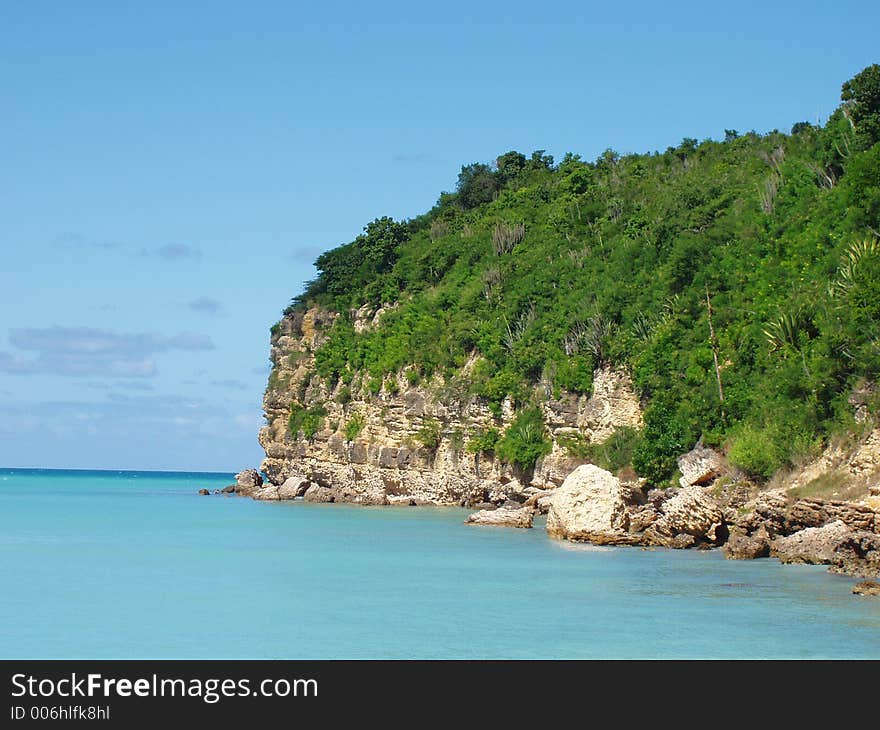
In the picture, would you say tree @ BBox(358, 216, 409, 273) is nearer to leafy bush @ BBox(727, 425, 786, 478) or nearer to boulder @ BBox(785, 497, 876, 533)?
leafy bush @ BBox(727, 425, 786, 478)

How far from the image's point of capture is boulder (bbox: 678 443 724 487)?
1304 inches

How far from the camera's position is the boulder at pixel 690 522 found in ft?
88.5

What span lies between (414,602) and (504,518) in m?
16.8

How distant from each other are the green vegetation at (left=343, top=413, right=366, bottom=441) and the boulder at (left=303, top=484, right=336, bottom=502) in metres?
3.14

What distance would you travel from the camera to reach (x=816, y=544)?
891 inches

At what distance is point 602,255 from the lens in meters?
52.8

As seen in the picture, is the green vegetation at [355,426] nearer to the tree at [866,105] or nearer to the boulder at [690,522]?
the tree at [866,105]

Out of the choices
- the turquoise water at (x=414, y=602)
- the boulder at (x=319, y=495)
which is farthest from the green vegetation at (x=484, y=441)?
the turquoise water at (x=414, y=602)

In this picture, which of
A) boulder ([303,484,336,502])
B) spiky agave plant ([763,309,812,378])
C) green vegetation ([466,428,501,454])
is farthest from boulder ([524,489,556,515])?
boulder ([303,484,336,502])

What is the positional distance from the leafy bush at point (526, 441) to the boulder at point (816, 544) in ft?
77.6

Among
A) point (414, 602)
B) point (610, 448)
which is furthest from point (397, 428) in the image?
point (414, 602)

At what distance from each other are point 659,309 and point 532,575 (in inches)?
897
